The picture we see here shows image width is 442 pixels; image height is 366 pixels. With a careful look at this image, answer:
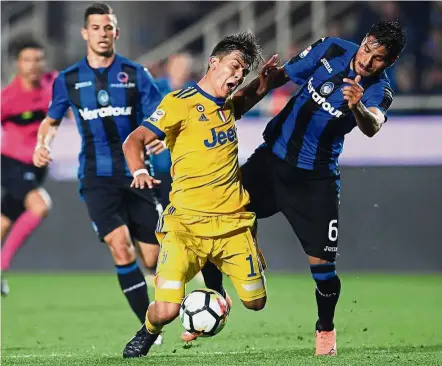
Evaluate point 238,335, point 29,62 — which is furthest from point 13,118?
point 238,335

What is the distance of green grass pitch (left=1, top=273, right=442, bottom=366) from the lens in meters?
6.79

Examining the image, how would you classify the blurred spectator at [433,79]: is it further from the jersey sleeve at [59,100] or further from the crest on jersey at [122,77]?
the jersey sleeve at [59,100]

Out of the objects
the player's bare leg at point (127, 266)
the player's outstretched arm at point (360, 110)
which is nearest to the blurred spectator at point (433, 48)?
the player's bare leg at point (127, 266)

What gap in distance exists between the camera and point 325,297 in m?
7.14

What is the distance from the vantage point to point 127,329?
29.8 feet

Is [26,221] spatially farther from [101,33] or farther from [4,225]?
[101,33]

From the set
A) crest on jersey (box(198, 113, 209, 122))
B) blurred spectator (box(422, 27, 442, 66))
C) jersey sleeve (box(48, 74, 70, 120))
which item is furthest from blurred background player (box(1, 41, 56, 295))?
blurred spectator (box(422, 27, 442, 66))

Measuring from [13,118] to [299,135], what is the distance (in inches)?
206

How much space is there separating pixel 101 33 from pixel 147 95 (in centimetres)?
56

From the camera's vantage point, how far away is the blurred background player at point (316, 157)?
695cm

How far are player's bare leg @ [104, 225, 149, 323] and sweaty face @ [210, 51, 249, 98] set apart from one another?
5.75 ft

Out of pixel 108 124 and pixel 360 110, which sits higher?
pixel 360 110

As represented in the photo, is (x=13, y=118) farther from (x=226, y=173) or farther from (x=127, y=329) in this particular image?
(x=226, y=173)

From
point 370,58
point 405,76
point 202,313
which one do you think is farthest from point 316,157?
point 405,76
